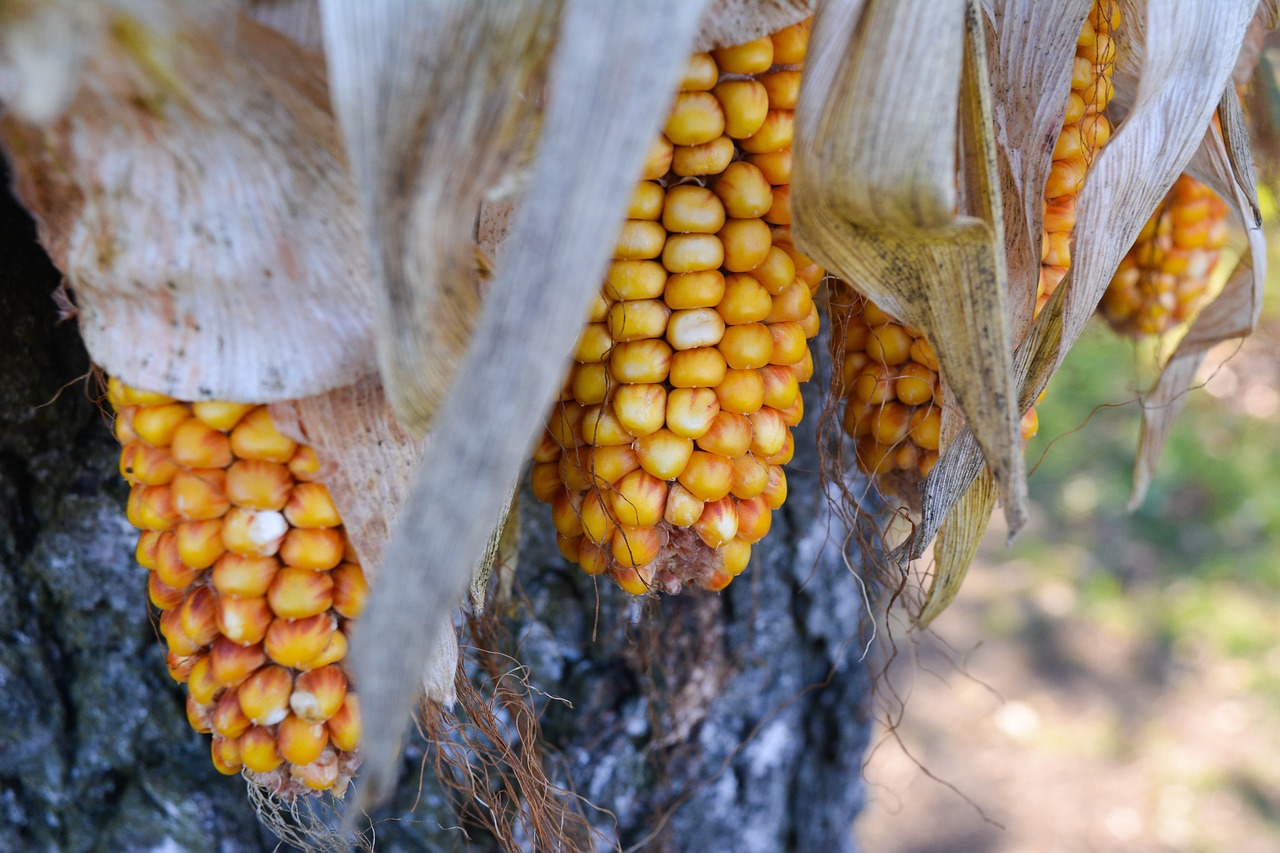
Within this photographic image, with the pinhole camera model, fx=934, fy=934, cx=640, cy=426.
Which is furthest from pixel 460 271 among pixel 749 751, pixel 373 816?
pixel 749 751

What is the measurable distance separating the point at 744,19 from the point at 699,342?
0.60ft

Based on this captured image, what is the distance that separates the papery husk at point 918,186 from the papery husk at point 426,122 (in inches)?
6.5

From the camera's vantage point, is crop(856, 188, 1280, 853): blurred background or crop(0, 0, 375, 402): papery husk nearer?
crop(0, 0, 375, 402): papery husk

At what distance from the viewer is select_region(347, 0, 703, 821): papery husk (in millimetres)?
355

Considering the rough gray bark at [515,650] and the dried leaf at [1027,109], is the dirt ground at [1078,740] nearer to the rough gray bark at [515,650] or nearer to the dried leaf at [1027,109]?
the rough gray bark at [515,650]

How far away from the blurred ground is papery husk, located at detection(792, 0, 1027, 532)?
4.36 feet

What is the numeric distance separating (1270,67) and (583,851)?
1.13 meters

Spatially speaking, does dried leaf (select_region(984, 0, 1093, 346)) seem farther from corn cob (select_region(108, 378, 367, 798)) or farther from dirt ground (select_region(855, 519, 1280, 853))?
dirt ground (select_region(855, 519, 1280, 853))

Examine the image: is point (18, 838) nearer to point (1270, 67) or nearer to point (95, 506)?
point (95, 506)

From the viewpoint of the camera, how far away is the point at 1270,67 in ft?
3.40

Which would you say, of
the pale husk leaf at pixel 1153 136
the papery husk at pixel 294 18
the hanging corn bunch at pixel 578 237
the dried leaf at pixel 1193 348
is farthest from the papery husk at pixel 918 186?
the dried leaf at pixel 1193 348

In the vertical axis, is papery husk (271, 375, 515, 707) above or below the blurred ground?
above

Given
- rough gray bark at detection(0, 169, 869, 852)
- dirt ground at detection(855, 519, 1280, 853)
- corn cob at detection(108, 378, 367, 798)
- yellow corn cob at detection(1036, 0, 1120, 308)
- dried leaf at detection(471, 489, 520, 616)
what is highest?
yellow corn cob at detection(1036, 0, 1120, 308)

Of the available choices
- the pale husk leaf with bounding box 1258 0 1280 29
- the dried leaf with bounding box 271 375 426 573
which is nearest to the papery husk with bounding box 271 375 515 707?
the dried leaf with bounding box 271 375 426 573
